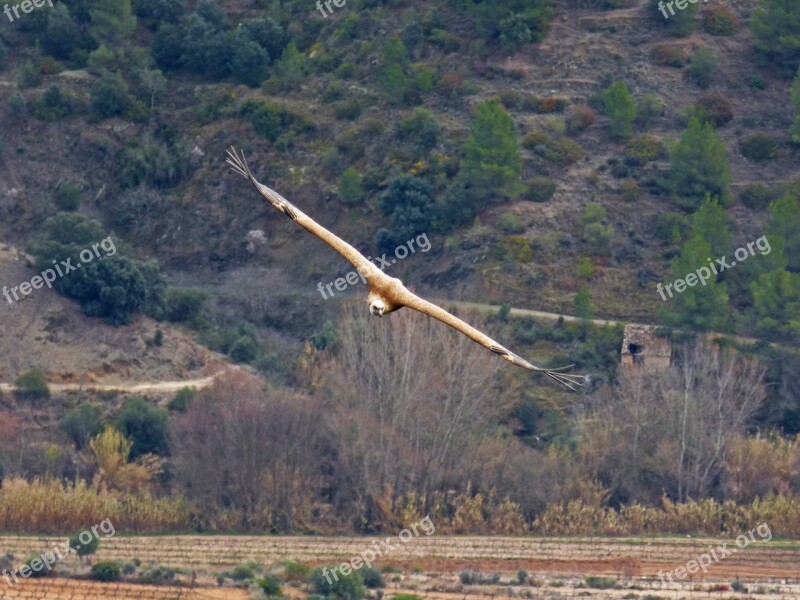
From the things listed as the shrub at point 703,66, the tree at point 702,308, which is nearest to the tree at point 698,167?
the shrub at point 703,66

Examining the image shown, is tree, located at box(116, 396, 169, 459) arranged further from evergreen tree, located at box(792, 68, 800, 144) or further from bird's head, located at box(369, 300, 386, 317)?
bird's head, located at box(369, 300, 386, 317)

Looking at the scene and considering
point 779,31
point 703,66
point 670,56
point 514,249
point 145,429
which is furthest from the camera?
point 670,56

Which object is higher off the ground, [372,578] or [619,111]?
[619,111]

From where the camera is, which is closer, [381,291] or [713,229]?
[381,291]

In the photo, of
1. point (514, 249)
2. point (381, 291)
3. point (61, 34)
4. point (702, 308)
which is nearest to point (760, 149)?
point (514, 249)

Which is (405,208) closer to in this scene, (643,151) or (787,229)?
(643,151)

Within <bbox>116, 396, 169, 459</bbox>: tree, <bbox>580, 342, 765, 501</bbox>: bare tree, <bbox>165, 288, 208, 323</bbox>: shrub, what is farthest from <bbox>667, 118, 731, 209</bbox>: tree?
<bbox>116, 396, 169, 459</bbox>: tree
